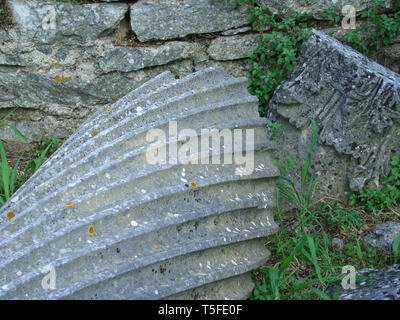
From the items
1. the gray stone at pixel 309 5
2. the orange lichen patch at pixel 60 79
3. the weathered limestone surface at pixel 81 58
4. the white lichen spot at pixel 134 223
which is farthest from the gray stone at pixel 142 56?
the white lichen spot at pixel 134 223

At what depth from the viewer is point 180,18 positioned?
3047 mm

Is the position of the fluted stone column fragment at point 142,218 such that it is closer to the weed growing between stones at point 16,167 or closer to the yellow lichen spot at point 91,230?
the yellow lichen spot at point 91,230

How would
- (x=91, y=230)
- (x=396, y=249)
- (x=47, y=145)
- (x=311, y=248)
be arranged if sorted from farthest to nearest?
(x=47, y=145) → (x=396, y=249) → (x=311, y=248) → (x=91, y=230)

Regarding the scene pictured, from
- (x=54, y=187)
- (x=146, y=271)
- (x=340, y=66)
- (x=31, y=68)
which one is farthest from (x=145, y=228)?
(x=31, y=68)

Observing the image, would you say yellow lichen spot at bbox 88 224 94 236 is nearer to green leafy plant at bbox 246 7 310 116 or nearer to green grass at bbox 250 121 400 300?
green grass at bbox 250 121 400 300

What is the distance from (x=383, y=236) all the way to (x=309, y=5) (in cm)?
158

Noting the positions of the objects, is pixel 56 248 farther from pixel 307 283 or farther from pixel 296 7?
pixel 296 7

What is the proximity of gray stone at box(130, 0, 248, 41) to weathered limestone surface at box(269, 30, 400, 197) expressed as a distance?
59 cm

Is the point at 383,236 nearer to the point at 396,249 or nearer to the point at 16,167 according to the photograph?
the point at 396,249

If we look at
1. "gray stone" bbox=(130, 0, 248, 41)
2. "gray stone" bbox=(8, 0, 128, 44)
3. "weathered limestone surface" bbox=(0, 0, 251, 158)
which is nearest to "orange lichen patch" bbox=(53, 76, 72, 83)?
"weathered limestone surface" bbox=(0, 0, 251, 158)

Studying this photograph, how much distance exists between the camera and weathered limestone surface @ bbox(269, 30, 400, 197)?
104 inches

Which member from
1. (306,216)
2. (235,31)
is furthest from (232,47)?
(306,216)
